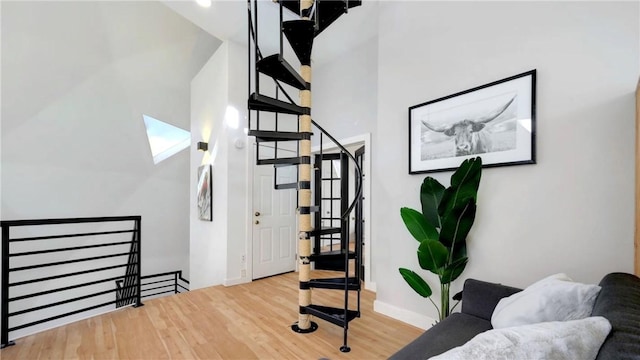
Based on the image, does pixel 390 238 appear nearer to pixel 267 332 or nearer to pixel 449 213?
pixel 449 213

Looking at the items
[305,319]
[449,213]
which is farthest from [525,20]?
[305,319]

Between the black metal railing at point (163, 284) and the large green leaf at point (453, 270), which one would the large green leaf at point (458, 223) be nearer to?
the large green leaf at point (453, 270)

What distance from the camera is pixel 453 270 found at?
2.04 metres

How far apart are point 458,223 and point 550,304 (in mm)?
792

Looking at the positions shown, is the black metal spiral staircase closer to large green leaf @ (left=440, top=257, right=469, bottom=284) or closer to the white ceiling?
large green leaf @ (left=440, top=257, right=469, bottom=284)

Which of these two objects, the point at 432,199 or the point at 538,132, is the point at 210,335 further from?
the point at 538,132

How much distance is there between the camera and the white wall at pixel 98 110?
423 centimetres

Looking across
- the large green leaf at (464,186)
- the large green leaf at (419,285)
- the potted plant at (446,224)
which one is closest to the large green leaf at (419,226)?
→ the potted plant at (446,224)

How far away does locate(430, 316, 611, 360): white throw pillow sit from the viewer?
0.66 meters

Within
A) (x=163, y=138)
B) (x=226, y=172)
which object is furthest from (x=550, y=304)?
(x=163, y=138)

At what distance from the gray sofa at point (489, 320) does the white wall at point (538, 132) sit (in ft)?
1.47

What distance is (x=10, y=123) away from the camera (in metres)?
4.20

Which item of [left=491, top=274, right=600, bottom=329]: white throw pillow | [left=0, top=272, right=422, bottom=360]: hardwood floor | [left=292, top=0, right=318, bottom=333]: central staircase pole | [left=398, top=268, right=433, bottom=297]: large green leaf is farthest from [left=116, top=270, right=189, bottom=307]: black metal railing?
[left=491, top=274, right=600, bottom=329]: white throw pillow

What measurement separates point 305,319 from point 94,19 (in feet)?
19.4
